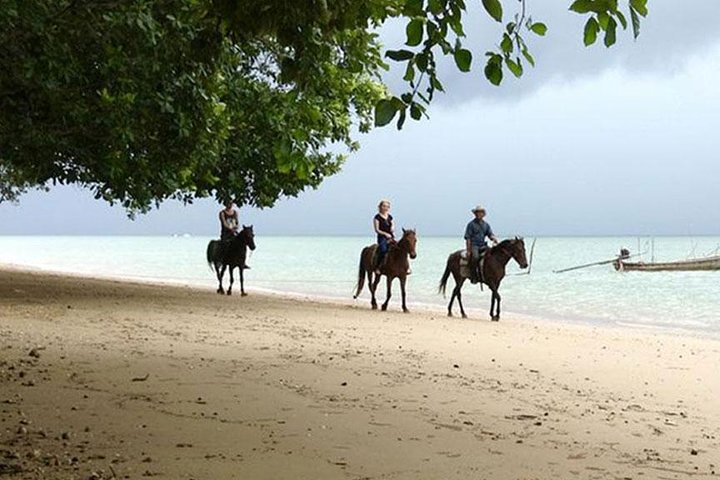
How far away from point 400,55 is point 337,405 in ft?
12.4

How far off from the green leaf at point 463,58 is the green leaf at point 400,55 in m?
0.22

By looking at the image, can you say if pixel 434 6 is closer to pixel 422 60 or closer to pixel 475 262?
pixel 422 60

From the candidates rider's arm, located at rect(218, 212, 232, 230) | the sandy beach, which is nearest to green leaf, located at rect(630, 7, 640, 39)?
the sandy beach

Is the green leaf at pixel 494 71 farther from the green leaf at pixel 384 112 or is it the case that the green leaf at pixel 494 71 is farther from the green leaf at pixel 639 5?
the green leaf at pixel 639 5

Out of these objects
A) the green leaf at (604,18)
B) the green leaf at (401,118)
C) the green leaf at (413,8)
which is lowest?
the green leaf at (401,118)

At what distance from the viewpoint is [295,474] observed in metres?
4.75

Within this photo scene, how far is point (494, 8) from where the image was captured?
3.53m

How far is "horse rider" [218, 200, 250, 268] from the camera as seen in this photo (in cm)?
2107

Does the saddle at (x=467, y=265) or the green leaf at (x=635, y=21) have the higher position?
the green leaf at (x=635, y=21)

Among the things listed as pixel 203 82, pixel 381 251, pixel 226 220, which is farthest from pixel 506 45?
pixel 226 220

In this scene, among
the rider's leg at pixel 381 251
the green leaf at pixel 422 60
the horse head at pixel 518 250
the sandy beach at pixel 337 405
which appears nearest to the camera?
the green leaf at pixel 422 60

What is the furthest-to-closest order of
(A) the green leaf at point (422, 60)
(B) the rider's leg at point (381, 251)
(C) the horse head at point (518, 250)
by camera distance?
(B) the rider's leg at point (381, 251) < (C) the horse head at point (518, 250) < (A) the green leaf at point (422, 60)

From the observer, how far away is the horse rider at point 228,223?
2107cm

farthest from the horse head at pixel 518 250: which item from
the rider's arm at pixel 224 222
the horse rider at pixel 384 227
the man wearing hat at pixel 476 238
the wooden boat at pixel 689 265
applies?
the wooden boat at pixel 689 265
